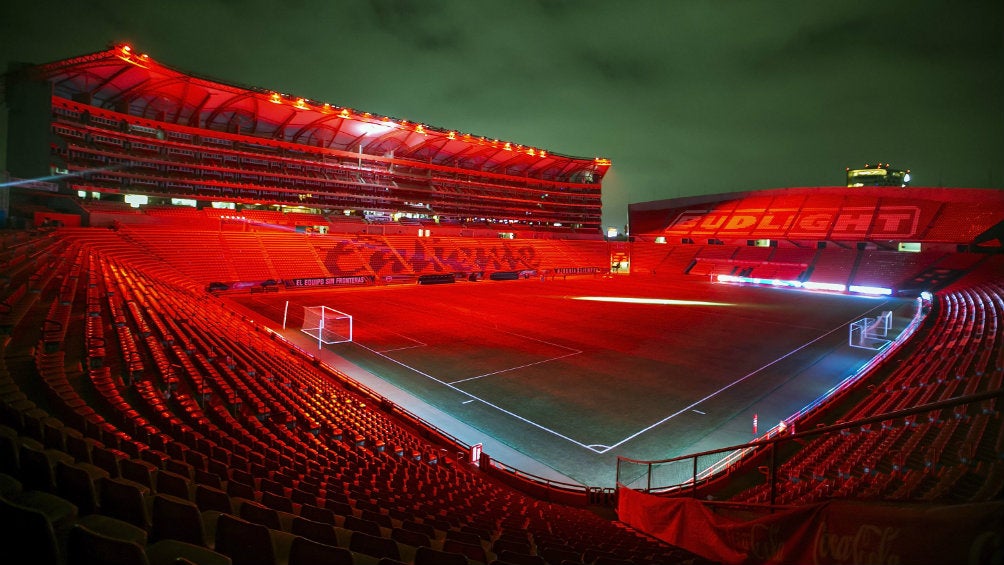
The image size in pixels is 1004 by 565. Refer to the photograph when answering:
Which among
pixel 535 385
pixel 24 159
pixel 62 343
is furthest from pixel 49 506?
pixel 24 159

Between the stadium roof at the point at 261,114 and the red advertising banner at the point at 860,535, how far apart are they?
42.2 m

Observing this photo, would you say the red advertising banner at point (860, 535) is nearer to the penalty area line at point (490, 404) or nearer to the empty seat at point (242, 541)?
the empty seat at point (242, 541)

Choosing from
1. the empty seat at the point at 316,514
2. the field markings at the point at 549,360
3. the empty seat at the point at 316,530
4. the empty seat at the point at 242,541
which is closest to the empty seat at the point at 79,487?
the empty seat at the point at 242,541

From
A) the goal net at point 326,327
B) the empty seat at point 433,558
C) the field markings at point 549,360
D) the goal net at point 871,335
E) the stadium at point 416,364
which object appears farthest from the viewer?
the goal net at point 871,335

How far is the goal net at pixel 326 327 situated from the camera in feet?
70.1

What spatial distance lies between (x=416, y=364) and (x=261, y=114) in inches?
1594

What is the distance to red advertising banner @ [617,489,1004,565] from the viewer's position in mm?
2412

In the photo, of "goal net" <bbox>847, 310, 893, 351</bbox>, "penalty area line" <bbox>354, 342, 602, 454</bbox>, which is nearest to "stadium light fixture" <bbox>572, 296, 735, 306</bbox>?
"goal net" <bbox>847, 310, 893, 351</bbox>

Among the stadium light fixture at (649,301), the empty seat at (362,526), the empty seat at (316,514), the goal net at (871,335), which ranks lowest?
the goal net at (871,335)

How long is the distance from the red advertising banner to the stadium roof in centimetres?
4222

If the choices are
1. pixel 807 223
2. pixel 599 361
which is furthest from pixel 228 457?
pixel 807 223

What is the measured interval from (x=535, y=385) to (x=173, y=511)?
14.2 meters

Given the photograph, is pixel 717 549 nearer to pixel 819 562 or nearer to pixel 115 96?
pixel 819 562

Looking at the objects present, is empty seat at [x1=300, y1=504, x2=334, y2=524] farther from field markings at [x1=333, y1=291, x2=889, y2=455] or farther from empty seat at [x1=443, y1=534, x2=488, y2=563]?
field markings at [x1=333, y1=291, x2=889, y2=455]
